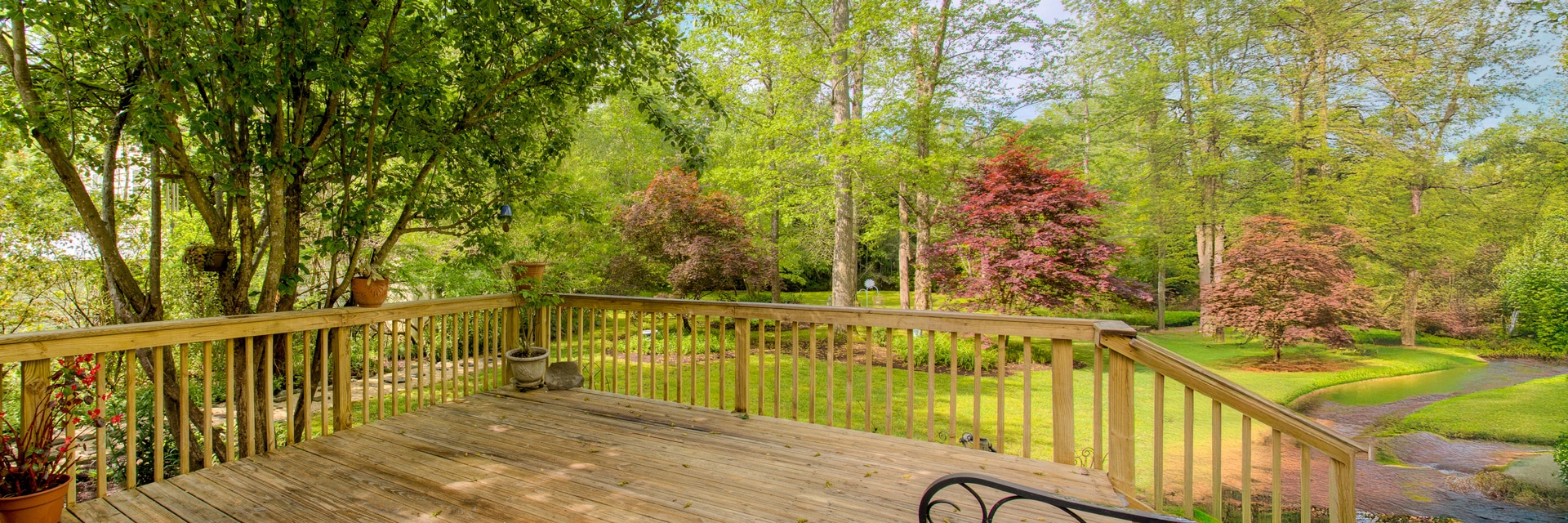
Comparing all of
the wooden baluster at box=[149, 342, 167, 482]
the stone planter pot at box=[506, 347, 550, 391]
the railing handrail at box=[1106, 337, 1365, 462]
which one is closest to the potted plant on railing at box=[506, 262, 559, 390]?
the stone planter pot at box=[506, 347, 550, 391]

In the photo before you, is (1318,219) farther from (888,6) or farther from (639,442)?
(639,442)

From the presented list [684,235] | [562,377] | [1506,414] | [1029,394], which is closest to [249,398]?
[562,377]

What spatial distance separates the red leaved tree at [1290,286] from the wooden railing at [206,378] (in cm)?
707

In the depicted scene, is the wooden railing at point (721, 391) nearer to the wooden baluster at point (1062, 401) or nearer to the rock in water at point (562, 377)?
the wooden baluster at point (1062, 401)

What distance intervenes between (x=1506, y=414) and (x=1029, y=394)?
481cm

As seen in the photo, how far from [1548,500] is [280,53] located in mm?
7857

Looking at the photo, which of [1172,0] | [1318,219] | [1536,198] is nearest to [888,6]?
[1172,0]

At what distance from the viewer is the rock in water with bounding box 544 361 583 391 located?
3.90m

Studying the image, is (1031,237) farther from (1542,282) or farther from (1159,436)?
(1159,436)

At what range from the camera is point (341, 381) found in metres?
2.98

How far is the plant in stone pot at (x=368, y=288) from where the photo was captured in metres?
3.05

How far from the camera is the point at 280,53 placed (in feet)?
7.79

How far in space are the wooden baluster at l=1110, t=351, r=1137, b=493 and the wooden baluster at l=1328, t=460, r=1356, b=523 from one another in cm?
64

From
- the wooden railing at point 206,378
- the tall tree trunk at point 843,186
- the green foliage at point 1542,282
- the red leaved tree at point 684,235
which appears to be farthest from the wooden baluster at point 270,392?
the green foliage at point 1542,282
